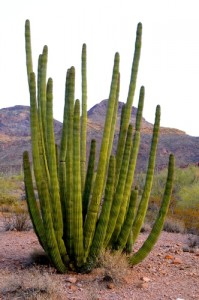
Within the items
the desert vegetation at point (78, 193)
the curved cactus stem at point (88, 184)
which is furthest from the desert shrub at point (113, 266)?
the curved cactus stem at point (88, 184)

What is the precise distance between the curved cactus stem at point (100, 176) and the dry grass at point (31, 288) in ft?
3.51

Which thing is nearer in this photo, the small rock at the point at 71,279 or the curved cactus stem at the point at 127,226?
the small rock at the point at 71,279

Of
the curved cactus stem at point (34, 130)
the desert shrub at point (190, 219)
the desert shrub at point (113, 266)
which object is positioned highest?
the curved cactus stem at point (34, 130)

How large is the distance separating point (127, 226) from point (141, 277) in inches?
36.1

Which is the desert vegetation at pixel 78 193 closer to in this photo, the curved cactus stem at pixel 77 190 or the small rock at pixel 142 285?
the curved cactus stem at pixel 77 190

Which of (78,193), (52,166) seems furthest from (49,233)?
(52,166)

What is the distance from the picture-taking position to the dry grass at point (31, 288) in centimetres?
672

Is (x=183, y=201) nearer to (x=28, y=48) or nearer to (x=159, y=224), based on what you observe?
(x=159, y=224)

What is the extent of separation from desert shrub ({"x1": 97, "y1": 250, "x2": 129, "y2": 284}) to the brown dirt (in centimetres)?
10

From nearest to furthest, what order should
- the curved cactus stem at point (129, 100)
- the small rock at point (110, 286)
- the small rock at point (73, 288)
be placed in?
the small rock at point (73, 288) → the small rock at point (110, 286) → the curved cactus stem at point (129, 100)

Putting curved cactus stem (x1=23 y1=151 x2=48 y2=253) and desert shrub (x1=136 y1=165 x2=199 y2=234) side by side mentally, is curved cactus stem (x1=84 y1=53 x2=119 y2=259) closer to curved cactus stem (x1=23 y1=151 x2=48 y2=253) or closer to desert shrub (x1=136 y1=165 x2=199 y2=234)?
curved cactus stem (x1=23 y1=151 x2=48 y2=253)

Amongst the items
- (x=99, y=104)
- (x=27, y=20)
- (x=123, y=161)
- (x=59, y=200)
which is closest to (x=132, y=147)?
(x=123, y=161)

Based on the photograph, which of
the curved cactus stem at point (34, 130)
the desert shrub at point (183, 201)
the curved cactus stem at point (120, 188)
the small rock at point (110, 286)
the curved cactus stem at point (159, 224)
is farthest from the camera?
the desert shrub at point (183, 201)

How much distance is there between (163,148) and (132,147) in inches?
2551
